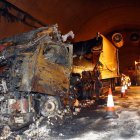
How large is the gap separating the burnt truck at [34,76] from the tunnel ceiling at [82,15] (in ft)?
16.2

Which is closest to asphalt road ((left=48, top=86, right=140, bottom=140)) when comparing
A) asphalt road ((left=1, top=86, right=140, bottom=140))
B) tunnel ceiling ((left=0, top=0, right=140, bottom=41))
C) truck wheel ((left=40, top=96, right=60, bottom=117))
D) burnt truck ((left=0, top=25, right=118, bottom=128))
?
asphalt road ((left=1, top=86, right=140, bottom=140))

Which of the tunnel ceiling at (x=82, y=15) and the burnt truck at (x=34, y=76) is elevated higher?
the tunnel ceiling at (x=82, y=15)

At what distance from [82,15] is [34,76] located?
1248 cm

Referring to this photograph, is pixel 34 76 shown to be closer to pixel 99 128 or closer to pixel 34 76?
pixel 34 76

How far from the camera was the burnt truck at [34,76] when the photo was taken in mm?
5594

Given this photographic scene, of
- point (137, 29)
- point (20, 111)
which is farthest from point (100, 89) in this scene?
point (137, 29)

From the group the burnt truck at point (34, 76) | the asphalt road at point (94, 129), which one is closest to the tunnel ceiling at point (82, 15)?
the burnt truck at point (34, 76)

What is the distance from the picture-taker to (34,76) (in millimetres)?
5887

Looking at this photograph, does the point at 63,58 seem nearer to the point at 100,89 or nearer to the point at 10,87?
the point at 10,87

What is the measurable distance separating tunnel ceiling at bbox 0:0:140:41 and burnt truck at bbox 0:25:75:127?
195 inches

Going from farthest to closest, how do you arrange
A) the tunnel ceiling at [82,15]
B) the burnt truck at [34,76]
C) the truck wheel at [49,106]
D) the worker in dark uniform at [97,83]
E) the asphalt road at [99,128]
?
the tunnel ceiling at [82,15]
the worker in dark uniform at [97,83]
the truck wheel at [49,106]
the burnt truck at [34,76]
the asphalt road at [99,128]

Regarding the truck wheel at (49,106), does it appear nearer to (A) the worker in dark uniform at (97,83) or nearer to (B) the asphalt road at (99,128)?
(B) the asphalt road at (99,128)

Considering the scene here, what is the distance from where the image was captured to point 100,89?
36.1 feet

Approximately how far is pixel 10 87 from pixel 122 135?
A: 236 cm
